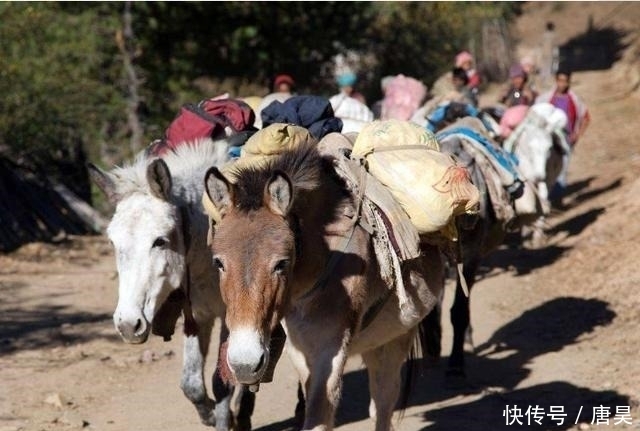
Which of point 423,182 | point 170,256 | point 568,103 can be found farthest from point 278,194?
point 568,103

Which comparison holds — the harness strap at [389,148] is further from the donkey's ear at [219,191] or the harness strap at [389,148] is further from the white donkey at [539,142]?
the white donkey at [539,142]

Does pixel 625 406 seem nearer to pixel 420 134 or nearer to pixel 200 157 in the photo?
pixel 420 134

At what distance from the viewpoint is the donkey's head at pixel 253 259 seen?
14.3 feet

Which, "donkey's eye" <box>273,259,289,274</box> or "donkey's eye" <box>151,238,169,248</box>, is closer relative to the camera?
"donkey's eye" <box>273,259,289,274</box>

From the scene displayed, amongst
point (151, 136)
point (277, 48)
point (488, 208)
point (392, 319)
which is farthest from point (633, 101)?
point (392, 319)

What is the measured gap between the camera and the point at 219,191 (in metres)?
4.81

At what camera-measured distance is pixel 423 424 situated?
7.36m

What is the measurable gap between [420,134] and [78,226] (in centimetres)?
980

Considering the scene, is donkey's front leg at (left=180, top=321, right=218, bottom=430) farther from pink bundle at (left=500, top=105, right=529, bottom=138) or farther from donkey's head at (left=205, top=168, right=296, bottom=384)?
pink bundle at (left=500, top=105, right=529, bottom=138)

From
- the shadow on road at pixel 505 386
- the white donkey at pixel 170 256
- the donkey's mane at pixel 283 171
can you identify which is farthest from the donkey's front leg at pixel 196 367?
the donkey's mane at pixel 283 171

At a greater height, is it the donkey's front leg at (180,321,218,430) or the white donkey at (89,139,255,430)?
the white donkey at (89,139,255,430)

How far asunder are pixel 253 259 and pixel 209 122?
8.94ft

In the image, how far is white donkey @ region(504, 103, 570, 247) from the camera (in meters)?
13.7

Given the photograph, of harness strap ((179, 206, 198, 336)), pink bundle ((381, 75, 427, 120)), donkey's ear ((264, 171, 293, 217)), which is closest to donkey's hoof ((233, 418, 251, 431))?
harness strap ((179, 206, 198, 336))
